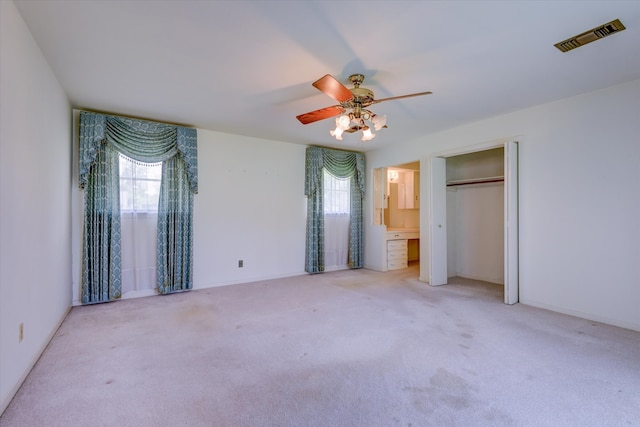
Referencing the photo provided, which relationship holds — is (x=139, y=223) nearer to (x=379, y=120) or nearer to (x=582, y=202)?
(x=379, y=120)

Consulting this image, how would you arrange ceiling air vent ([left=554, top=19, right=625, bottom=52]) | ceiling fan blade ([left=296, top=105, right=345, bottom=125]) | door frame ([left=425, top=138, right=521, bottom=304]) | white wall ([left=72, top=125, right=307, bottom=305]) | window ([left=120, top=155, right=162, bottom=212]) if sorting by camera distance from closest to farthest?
ceiling air vent ([left=554, top=19, right=625, bottom=52])
ceiling fan blade ([left=296, top=105, right=345, bottom=125])
door frame ([left=425, top=138, right=521, bottom=304])
window ([left=120, top=155, right=162, bottom=212])
white wall ([left=72, top=125, right=307, bottom=305])

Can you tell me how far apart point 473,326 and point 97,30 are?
13.3ft

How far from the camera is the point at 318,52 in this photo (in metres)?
2.39

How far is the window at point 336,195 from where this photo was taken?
584 centimetres

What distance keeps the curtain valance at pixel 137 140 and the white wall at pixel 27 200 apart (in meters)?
0.59

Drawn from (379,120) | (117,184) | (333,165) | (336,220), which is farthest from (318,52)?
(336,220)

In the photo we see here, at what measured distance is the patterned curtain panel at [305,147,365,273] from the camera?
554 centimetres

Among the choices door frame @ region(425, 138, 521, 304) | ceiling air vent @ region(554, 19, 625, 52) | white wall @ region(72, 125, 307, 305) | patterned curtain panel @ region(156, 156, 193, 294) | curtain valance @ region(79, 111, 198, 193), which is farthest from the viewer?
white wall @ region(72, 125, 307, 305)

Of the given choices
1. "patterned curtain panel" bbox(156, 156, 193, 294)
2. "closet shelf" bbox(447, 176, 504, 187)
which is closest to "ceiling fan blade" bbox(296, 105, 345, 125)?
"patterned curtain panel" bbox(156, 156, 193, 294)

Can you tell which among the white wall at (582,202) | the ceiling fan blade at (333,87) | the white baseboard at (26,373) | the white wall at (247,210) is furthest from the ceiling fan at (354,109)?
the white baseboard at (26,373)

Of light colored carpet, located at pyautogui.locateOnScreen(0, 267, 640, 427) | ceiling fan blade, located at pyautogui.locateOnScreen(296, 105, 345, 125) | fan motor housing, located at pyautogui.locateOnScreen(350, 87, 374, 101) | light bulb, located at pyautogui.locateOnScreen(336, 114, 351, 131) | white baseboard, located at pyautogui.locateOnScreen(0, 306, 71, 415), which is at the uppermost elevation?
fan motor housing, located at pyautogui.locateOnScreen(350, 87, 374, 101)

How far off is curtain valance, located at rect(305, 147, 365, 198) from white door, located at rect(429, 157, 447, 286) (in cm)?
169

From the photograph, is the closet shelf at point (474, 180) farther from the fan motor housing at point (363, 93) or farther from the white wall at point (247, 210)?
the fan motor housing at point (363, 93)

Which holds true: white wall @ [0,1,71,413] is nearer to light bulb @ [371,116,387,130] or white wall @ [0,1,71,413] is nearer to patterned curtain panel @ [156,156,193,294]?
patterned curtain panel @ [156,156,193,294]
